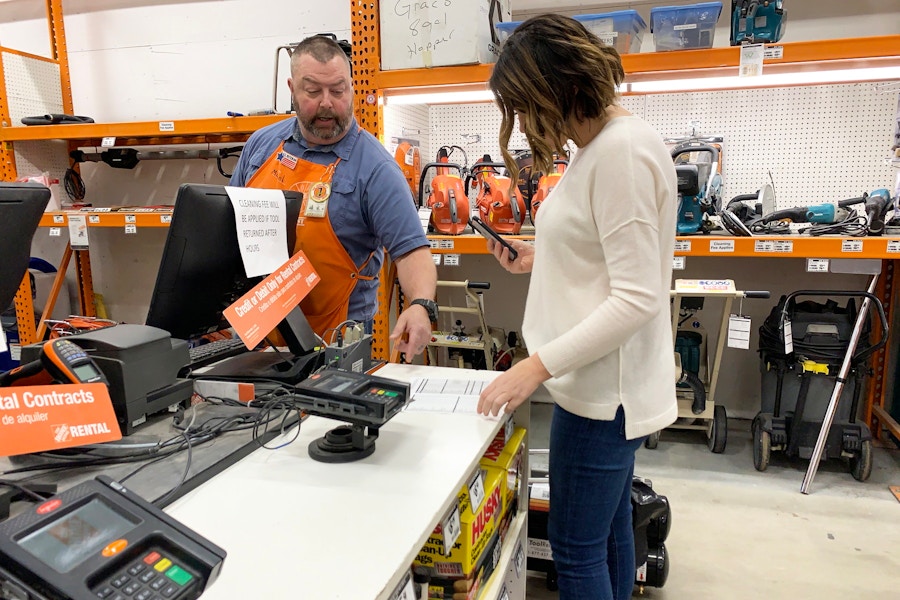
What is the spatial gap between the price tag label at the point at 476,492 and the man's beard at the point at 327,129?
1125mm

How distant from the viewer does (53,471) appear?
98 cm

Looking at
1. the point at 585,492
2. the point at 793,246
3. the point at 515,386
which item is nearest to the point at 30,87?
the point at 515,386

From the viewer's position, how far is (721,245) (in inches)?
109

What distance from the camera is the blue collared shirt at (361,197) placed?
1.81 metres

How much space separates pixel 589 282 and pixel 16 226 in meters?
0.95

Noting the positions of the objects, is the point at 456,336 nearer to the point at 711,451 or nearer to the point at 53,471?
the point at 711,451

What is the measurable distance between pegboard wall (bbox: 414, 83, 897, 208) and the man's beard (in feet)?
5.39

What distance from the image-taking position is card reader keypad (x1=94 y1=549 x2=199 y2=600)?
1.74ft

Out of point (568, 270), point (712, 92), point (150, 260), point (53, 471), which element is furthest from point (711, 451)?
point (150, 260)

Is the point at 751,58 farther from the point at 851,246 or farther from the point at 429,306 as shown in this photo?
the point at 429,306

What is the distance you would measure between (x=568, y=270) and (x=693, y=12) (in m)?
1.87

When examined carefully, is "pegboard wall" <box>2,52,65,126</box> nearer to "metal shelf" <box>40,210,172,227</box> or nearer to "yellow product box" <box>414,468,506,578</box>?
"metal shelf" <box>40,210,172,227</box>

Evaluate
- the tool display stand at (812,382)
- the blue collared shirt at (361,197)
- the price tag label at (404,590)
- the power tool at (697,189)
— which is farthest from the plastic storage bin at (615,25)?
the price tag label at (404,590)

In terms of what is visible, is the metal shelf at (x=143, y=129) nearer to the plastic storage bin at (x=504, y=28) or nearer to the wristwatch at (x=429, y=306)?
the plastic storage bin at (x=504, y=28)
